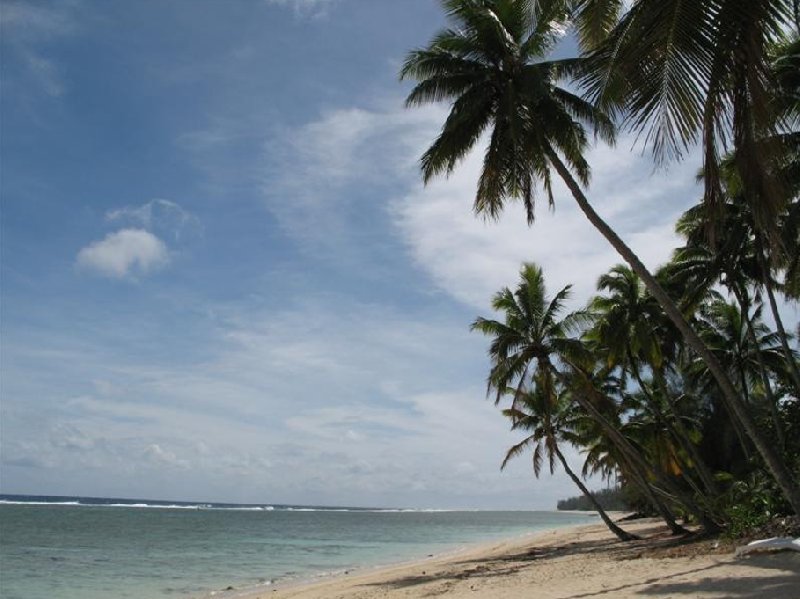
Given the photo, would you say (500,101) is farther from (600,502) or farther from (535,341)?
(600,502)

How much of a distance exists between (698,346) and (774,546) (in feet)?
11.3

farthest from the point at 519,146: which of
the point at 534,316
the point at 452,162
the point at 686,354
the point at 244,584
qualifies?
the point at 686,354

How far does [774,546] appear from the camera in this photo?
36.3 ft

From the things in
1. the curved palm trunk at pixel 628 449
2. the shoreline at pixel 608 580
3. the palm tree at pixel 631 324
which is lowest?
the shoreline at pixel 608 580

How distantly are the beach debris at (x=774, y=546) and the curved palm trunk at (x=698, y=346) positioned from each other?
0.52 meters

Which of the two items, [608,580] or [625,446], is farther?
[625,446]

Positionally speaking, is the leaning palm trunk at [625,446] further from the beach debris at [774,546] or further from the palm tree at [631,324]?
the beach debris at [774,546]

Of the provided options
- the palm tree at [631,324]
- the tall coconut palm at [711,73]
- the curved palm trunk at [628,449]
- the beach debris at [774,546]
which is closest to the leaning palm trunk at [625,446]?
the curved palm trunk at [628,449]

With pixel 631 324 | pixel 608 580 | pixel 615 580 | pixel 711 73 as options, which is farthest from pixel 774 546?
pixel 631 324

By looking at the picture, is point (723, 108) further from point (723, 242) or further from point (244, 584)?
point (244, 584)

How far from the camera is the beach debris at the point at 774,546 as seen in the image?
34.7 ft

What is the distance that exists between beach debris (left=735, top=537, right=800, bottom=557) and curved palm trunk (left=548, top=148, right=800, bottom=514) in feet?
1.71

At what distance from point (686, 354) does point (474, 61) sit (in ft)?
60.4

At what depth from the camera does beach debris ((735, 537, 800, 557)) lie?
10.6 metres
